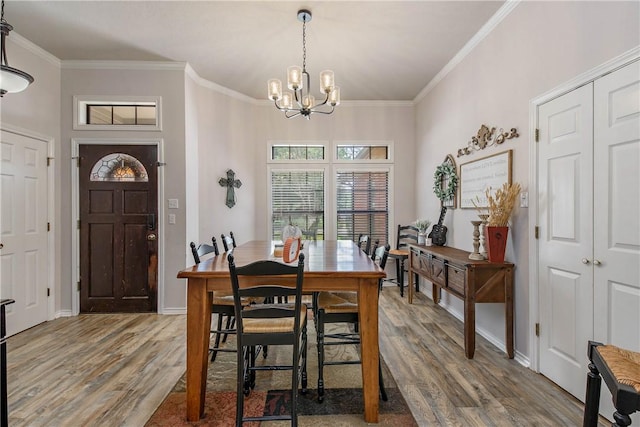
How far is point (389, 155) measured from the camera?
5312 millimetres

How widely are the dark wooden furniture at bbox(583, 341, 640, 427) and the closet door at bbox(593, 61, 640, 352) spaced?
551 mm

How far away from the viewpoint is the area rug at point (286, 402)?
6.26 ft

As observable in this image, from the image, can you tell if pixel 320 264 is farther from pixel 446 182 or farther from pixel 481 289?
pixel 446 182

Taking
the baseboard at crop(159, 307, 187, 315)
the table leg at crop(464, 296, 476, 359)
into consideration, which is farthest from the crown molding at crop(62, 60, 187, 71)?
the table leg at crop(464, 296, 476, 359)

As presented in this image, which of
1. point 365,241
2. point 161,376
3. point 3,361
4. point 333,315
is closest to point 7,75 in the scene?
point 3,361

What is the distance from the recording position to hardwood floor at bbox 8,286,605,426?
196 centimetres

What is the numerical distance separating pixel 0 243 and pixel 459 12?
4822 millimetres

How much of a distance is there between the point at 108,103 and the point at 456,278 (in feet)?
14.5

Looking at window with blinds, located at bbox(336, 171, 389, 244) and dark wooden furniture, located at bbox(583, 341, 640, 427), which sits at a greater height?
window with blinds, located at bbox(336, 171, 389, 244)

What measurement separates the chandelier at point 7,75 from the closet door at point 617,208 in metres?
4.06

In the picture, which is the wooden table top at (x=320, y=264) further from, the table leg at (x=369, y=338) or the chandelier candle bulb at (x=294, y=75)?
the chandelier candle bulb at (x=294, y=75)

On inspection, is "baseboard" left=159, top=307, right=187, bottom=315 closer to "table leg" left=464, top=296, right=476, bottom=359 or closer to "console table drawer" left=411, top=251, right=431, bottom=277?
"console table drawer" left=411, top=251, right=431, bottom=277

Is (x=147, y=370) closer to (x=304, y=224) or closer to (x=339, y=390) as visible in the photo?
(x=339, y=390)

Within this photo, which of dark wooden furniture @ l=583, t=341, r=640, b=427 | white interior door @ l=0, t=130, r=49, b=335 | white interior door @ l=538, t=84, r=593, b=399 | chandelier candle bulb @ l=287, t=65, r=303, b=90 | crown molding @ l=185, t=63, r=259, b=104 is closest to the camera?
dark wooden furniture @ l=583, t=341, r=640, b=427
